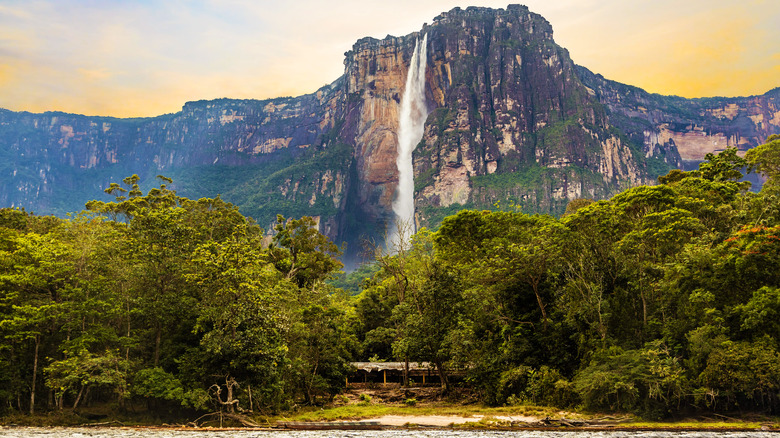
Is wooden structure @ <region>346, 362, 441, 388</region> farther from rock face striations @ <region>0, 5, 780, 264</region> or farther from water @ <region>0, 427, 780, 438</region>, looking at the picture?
rock face striations @ <region>0, 5, 780, 264</region>

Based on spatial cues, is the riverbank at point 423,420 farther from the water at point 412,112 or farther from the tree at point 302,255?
the water at point 412,112

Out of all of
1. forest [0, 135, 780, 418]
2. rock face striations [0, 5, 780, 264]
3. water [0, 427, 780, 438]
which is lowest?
water [0, 427, 780, 438]

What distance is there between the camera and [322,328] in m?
34.4

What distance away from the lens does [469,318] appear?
3566 cm

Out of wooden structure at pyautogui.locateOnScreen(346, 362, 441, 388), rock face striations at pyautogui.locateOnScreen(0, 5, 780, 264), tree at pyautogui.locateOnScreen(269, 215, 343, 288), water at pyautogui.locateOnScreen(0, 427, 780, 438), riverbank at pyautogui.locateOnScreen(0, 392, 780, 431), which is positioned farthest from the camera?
rock face striations at pyautogui.locateOnScreen(0, 5, 780, 264)

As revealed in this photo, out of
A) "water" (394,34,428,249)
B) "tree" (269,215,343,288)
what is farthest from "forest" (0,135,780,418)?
"water" (394,34,428,249)

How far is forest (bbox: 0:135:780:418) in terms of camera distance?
2589 centimetres

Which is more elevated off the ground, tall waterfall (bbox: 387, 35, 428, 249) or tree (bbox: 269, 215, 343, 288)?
tall waterfall (bbox: 387, 35, 428, 249)

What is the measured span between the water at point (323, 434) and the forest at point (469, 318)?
1.83 metres

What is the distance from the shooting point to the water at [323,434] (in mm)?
24000

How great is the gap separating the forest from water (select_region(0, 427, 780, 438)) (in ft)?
6.02

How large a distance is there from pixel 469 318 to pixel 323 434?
12799 millimetres

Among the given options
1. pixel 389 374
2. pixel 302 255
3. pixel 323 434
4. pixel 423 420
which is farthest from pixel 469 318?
pixel 302 255

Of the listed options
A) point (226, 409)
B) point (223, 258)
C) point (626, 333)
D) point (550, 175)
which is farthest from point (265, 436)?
point (550, 175)
